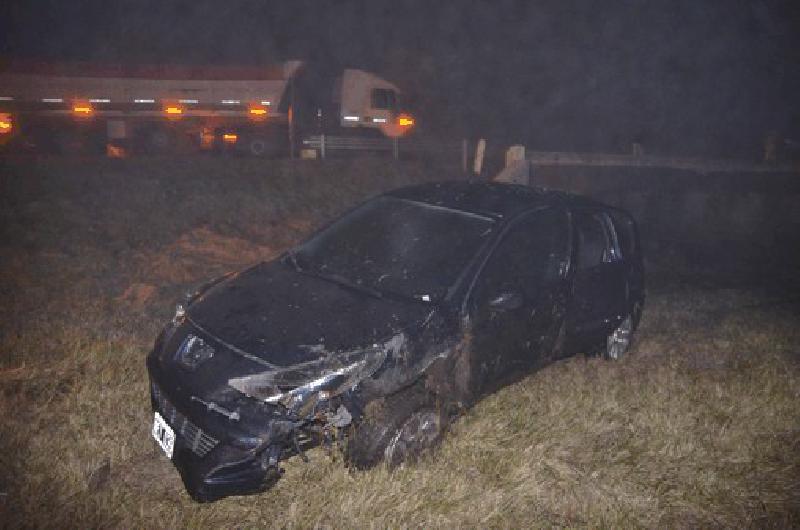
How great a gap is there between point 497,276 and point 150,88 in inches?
508

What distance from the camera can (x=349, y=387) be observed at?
3035 millimetres

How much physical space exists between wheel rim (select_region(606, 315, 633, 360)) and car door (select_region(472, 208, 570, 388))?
4.31ft

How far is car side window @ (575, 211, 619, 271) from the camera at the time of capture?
4668 millimetres

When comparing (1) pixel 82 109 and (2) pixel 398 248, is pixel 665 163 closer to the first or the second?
(2) pixel 398 248

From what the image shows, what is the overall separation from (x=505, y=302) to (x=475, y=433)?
91cm

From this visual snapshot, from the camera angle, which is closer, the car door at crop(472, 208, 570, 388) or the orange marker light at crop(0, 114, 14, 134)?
the car door at crop(472, 208, 570, 388)

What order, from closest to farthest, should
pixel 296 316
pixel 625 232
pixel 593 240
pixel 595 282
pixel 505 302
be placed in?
1. pixel 296 316
2. pixel 505 302
3. pixel 595 282
4. pixel 593 240
5. pixel 625 232

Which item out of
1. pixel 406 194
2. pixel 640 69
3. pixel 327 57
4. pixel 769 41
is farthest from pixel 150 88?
pixel 769 41

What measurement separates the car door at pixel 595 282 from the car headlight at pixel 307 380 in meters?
2.10

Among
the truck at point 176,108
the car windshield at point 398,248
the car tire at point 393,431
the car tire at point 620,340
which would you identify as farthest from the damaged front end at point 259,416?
the truck at point 176,108

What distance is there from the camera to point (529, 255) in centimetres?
416

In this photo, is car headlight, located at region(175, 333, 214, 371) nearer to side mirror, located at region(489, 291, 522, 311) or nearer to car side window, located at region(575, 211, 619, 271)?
side mirror, located at region(489, 291, 522, 311)

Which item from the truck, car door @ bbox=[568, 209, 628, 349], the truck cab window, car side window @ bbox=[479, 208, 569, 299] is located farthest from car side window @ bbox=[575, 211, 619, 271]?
the truck cab window

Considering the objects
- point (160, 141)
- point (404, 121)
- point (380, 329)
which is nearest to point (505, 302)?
point (380, 329)
